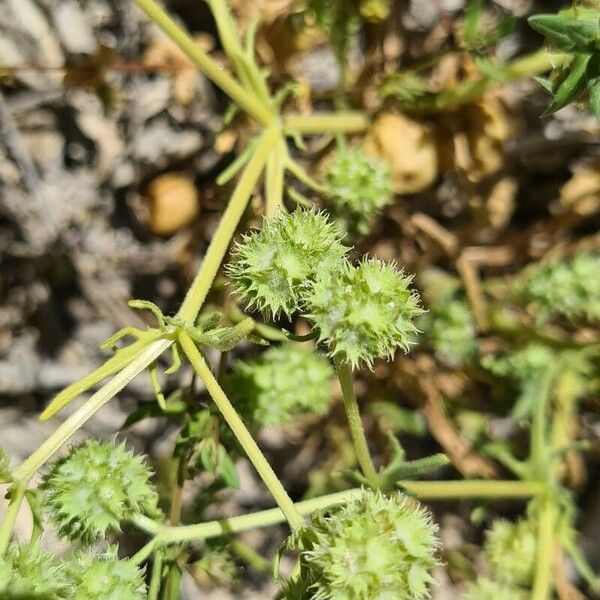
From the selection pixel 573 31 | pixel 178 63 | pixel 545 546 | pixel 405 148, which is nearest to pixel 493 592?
pixel 545 546

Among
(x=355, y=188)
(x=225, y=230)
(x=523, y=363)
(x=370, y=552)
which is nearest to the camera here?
(x=370, y=552)

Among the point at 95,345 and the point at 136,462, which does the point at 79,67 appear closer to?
the point at 95,345

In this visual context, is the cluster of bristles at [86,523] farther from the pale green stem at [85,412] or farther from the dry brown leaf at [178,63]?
the dry brown leaf at [178,63]

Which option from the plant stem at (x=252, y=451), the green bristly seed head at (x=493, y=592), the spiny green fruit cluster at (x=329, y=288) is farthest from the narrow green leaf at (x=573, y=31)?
the green bristly seed head at (x=493, y=592)

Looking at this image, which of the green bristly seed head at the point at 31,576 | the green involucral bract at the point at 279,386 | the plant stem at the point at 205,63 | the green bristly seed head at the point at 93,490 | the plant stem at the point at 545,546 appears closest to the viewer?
the green bristly seed head at the point at 31,576

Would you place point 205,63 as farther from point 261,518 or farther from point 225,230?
point 261,518

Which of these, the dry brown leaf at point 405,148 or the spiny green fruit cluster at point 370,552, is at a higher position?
the spiny green fruit cluster at point 370,552
